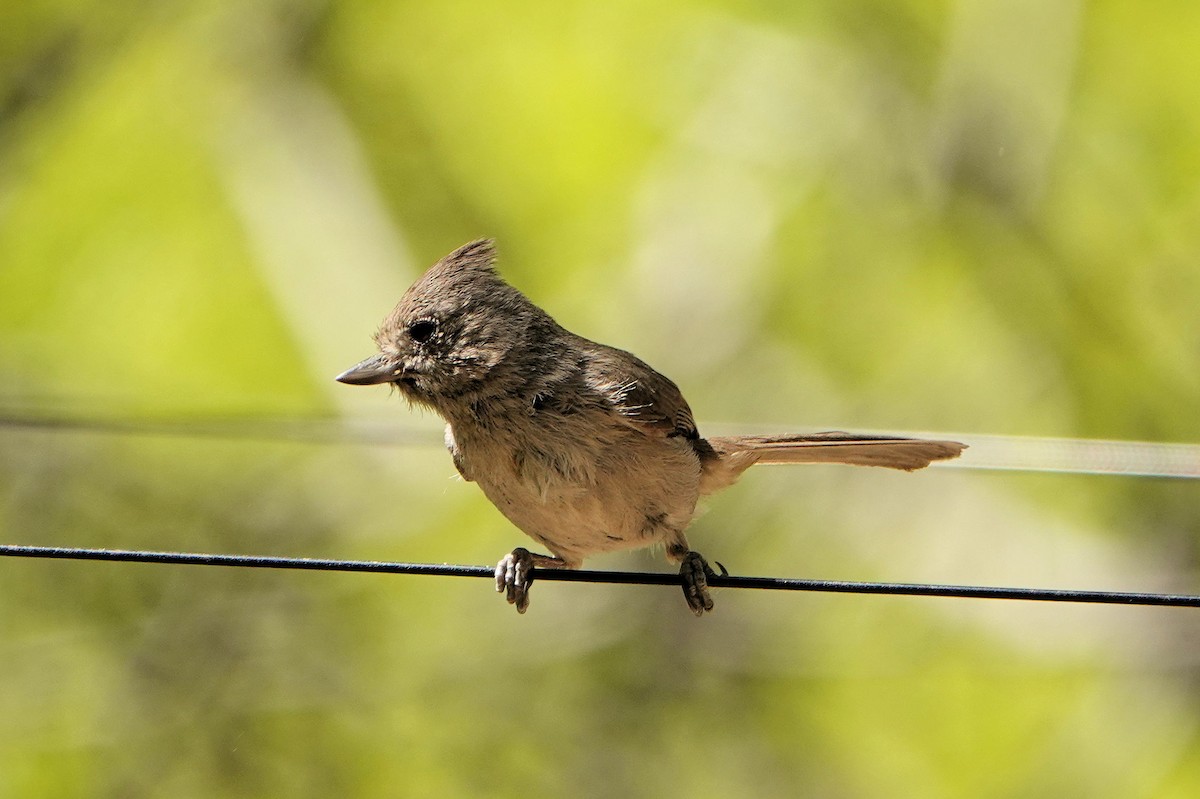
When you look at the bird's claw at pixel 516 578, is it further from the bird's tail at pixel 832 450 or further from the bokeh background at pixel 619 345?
the bokeh background at pixel 619 345

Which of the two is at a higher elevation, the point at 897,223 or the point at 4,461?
the point at 897,223

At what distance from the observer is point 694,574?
4371mm

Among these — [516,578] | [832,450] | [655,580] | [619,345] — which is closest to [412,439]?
[516,578]

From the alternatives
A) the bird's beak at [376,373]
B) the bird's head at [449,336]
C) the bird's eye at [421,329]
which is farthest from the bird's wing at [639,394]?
the bird's beak at [376,373]

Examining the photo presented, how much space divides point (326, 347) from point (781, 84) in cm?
402

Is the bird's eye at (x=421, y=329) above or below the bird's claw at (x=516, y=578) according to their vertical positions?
above

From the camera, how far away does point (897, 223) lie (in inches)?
375

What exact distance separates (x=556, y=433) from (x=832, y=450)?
0.98 m

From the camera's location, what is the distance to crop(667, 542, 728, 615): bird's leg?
14.2 ft

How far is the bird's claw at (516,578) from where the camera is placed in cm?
436

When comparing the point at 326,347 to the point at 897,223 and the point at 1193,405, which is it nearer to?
the point at 897,223

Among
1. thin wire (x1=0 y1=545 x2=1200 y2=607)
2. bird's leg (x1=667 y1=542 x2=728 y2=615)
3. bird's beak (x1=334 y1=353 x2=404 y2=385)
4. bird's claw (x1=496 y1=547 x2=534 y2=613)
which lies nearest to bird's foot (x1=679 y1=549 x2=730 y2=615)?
bird's leg (x1=667 y1=542 x2=728 y2=615)

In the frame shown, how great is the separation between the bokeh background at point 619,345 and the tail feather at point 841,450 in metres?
3.26

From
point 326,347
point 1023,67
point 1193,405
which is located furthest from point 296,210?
point 1193,405
